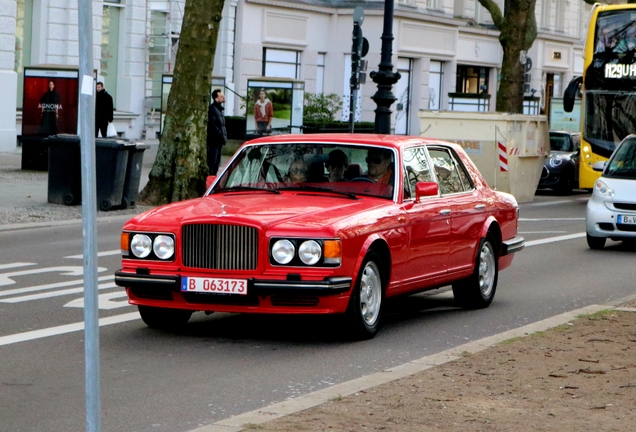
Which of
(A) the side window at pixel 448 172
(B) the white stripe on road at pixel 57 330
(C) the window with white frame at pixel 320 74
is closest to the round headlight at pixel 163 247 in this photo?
(B) the white stripe on road at pixel 57 330

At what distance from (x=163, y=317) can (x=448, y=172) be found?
2882 millimetres

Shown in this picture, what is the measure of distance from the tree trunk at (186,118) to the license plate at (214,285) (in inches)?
504

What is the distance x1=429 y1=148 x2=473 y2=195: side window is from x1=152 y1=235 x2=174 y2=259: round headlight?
8.90 feet

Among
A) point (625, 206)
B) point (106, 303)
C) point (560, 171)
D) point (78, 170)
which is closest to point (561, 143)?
point (560, 171)

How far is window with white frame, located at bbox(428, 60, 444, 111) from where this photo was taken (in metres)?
50.4

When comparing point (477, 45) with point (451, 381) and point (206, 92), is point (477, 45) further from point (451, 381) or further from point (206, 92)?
point (451, 381)

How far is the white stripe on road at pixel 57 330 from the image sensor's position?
367 inches

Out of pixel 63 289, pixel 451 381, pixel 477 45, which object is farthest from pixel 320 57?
pixel 451 381

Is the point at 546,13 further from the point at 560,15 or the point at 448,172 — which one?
the point at 448,172

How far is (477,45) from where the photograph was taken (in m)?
53.9

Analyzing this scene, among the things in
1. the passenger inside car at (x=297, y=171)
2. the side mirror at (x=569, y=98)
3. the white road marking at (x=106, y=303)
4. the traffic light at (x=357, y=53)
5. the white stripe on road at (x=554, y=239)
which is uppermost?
Answer: the traffic light at (x=357, y=53)

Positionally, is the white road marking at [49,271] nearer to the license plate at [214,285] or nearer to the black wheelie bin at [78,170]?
the license plate at [214,285]

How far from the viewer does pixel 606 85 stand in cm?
2691

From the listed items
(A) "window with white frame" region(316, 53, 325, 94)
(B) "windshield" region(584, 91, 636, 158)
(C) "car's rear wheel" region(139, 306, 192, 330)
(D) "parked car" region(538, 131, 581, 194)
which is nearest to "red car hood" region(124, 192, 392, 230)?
(C) "car's rear wheel" region(139, 306, 192, 330)
